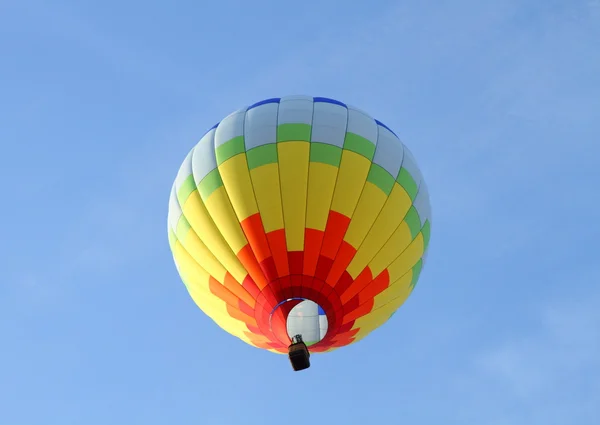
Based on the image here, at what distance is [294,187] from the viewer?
45.6 feet

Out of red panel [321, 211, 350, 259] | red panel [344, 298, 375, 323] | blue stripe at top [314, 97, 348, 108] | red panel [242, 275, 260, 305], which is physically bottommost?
red panel [344, 298, 375, 323]

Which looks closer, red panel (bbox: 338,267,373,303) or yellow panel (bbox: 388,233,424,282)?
red panel (bbox: 338,267,373,303)

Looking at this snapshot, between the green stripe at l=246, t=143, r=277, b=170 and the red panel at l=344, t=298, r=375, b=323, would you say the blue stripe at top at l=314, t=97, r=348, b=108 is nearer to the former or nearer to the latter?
the green stripe at l=246, t=143, r=277, b=170

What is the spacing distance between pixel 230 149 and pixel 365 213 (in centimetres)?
240

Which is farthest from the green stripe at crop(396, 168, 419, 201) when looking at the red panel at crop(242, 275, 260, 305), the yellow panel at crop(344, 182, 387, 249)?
the red panel at crop(242, 275, 260, 305)

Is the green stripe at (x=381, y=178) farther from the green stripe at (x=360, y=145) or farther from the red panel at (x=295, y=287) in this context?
the red panel at (x=295, y=287)

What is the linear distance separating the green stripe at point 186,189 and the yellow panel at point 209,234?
0.08m

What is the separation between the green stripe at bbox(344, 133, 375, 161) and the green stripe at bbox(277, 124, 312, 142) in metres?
0.63

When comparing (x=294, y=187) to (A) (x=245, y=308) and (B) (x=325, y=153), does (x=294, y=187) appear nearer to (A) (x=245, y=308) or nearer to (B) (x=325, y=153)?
(B) (x=325, y=153)

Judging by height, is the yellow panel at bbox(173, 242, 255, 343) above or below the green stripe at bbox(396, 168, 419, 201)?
below

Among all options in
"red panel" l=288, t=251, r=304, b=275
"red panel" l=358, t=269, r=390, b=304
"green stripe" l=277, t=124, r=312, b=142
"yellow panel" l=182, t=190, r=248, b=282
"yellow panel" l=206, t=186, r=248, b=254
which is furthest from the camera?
"green stripe" l=277, t=124, r=312, b=142

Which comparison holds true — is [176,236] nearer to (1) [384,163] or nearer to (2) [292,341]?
(2) [292,341]

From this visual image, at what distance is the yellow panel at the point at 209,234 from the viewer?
46.2 feet

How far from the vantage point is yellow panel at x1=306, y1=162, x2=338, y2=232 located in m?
13.8
